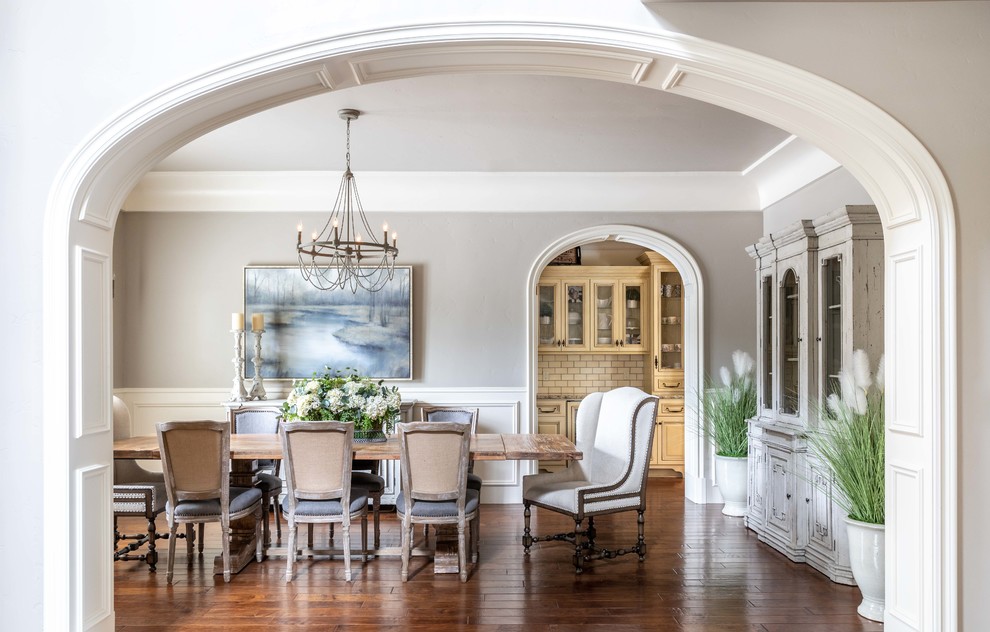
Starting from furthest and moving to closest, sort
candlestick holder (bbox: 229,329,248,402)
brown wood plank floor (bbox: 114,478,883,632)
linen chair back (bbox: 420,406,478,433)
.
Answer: candlestick holder (bbox: 229,329,248,402), linen chair back (bbox: 420,406,478,433), brown wood plank floor (bbox: 114,478,883,632)

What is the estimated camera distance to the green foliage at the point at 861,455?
394 centimetres

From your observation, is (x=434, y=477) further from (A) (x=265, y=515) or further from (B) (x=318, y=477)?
(A) (x=265, y=515)

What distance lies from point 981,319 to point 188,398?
Result: 589 centimetres

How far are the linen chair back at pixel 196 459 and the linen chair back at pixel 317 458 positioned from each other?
0.35m

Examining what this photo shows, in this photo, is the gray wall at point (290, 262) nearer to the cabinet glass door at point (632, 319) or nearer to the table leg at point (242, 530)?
the cabinet glass door at point (632, 319)

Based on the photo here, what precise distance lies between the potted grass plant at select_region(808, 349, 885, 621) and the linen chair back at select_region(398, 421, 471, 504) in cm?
195

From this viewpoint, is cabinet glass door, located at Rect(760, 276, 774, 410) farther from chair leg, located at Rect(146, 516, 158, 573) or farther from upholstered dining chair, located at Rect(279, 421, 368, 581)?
chair leg, located at Rect(146, 516, 158, 573)

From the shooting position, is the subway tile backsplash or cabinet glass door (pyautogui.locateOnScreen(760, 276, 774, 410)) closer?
cabinet glass door (pyautogui.locateOnScreen(760, 276, 774, 410))

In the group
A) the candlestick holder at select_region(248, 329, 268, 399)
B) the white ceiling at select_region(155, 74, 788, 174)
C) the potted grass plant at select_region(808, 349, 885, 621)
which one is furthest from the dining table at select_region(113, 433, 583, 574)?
the white ceiling at select_region(155, 74, 788, 174)

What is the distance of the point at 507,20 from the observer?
297cm

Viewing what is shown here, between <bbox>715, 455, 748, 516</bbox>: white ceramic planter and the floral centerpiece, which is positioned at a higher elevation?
the floral centerpiece

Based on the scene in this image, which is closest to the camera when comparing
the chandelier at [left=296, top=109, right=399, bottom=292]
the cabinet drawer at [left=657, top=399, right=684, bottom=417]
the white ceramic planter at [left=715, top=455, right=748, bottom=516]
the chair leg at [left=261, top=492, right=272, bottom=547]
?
the chair leg at [left=261, top=492, right=272, bottom=547]

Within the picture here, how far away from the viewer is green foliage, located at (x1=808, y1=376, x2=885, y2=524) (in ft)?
12.9

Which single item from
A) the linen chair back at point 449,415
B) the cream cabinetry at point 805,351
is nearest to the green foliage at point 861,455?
the cream cabinetry at point 805,351
